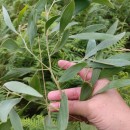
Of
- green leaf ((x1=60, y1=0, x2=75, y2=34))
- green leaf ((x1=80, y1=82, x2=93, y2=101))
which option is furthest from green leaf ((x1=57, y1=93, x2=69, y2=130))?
green leaf ((x1=60, y1=0, x2=75, y2=34))

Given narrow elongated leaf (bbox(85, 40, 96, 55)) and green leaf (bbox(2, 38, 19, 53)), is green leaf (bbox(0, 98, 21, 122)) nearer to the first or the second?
green leaf (bbox(2, 38, 19, 53))

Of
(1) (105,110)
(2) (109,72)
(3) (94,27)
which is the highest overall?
(3) (94,27)

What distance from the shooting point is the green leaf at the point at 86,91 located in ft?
3.19

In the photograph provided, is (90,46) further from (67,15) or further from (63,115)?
(63,115)

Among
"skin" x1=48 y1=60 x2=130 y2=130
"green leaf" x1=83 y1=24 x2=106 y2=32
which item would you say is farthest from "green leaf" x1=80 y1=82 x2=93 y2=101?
"green leaf" x1=83 y1=24 x2=106 y2=32

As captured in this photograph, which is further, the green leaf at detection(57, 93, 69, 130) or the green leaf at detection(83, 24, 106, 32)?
the green leaf at detection(83, 24, 106, 32)

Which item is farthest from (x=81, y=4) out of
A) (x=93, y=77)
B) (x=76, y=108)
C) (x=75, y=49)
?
(x=75, y=49)

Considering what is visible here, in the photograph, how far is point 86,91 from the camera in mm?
980

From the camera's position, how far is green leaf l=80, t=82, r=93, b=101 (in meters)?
0.97

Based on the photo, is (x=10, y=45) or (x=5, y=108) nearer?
(x=5, y=108)

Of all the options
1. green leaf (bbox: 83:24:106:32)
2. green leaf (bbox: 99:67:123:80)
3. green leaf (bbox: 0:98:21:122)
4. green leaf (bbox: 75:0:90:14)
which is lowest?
green leaf (bbox: 99:67:123:80)

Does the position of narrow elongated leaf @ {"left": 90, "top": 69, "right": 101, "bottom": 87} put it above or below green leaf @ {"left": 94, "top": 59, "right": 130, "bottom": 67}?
below

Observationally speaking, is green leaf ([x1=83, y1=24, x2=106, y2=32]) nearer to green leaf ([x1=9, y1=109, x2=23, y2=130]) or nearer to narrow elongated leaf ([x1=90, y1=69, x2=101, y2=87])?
narrow elongated leaf ([x1=90, y1=69, x2=101, y2=87])

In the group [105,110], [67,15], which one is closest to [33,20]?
[67,15]
